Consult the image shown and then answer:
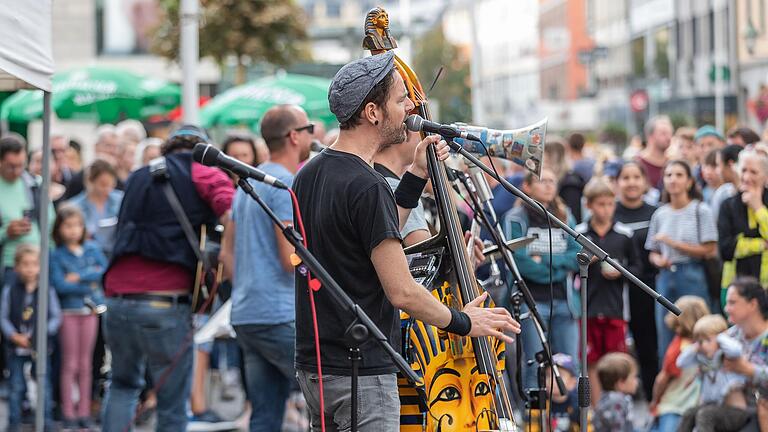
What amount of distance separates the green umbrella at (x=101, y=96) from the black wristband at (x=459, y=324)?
12.7 meters

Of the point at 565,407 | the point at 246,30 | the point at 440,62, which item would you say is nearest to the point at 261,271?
the point at 565,407

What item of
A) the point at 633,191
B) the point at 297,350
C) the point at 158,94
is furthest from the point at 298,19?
the point at 297,350

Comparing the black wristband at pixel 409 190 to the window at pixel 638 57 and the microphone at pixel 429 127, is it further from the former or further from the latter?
the window at pixel 638 57

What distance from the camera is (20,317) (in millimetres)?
10008

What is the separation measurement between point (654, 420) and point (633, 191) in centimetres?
234

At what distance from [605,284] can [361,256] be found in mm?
5642

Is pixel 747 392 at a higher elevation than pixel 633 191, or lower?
lower

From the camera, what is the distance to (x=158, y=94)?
1752 cm

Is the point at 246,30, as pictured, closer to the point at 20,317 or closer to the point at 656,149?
the point at 656,149

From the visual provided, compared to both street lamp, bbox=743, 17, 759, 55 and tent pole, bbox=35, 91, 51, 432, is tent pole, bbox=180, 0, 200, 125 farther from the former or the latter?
street lamp, bbox=743, 17, 759, 55

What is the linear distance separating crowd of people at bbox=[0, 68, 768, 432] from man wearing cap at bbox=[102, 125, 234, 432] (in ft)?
0.03

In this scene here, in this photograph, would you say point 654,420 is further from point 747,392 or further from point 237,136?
point 237,136

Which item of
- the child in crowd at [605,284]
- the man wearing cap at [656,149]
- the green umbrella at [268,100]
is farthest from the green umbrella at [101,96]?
the child in crowd at [605,284]

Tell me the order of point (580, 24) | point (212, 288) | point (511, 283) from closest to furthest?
point (511, 283)
point (212, 288)
point (580, 24)
